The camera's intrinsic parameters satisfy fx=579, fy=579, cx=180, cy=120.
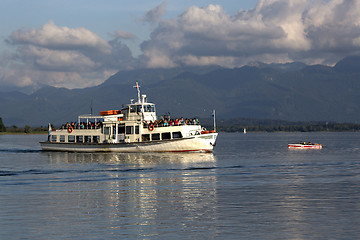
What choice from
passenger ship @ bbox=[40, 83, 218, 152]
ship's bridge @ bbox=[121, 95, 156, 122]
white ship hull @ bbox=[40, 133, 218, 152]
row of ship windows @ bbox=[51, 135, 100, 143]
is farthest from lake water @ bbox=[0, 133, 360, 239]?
row of ship windows @ bbox=[51, 135, 100, 143]

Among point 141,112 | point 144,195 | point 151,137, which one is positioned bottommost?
point 144,195

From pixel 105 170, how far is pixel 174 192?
77.5 feet

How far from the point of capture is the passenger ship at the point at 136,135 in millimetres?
92375

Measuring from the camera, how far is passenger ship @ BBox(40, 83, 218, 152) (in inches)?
3637

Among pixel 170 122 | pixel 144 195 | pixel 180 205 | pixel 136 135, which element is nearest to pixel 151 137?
pixel 136 135

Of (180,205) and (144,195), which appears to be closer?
(180,205)

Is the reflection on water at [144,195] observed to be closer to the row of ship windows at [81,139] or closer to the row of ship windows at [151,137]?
the row of ship windows at [151,137]

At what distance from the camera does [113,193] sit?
43562mm

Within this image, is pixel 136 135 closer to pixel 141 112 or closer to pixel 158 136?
pixel 158 136

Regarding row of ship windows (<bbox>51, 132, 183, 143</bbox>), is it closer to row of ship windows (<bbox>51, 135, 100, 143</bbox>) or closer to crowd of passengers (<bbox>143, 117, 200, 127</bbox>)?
row of ship windows (<bbox>51, 135, 100, 143</bbox>)

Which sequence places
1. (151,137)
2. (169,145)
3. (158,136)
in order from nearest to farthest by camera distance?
(169,145), (158,136), (151,137)

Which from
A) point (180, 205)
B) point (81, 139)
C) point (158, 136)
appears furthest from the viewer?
point (81, 139)

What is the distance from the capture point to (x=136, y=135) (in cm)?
9606

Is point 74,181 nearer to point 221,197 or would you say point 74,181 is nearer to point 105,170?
point 105,170
